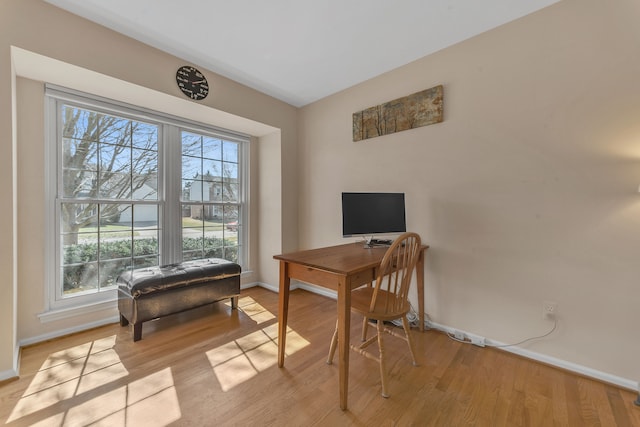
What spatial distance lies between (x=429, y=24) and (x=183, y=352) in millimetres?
3233

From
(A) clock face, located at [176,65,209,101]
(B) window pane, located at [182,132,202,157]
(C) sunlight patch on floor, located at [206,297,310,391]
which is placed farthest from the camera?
(B) window pane, located at [182,132,202,157]

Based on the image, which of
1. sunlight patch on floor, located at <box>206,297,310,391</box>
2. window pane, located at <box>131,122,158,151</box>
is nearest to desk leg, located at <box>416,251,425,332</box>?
sunlight patch on floor, located at <box>206,297,310,391</box>

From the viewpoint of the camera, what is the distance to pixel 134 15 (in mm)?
1937

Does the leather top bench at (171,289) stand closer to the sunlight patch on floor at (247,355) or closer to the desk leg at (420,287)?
the sunlight patch on floor at (247,355)

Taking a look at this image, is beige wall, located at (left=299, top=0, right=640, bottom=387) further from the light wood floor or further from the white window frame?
the white window frame

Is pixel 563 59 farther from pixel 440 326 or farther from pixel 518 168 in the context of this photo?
pixel 440 326

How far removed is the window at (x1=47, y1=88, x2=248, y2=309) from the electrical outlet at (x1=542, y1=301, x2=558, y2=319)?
339cm

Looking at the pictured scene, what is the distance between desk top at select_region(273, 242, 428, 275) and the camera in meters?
1.52

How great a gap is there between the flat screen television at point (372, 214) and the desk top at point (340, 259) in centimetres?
18

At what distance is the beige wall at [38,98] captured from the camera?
1.66m

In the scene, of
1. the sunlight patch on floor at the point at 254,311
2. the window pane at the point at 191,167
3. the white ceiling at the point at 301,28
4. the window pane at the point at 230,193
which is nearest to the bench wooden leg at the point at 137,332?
the sunlight patch on floor at the point at 254,311

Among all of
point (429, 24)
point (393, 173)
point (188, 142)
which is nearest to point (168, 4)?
point (188, 142)

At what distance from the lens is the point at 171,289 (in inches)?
91.1

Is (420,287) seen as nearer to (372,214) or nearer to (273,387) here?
(372,214)
